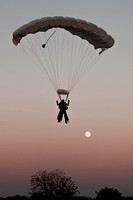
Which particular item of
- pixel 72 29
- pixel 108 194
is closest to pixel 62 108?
pixel 72 29

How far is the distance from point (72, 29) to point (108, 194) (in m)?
18.6

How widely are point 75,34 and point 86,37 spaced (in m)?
0.86

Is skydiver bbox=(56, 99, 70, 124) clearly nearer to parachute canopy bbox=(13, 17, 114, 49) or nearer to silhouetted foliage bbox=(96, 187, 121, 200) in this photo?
parachute canopy bbox=(13, 17, 114, 49)

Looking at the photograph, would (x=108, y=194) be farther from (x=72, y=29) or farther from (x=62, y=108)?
(x=72, y=29)

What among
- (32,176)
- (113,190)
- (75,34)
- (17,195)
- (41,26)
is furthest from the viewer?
(32,176)

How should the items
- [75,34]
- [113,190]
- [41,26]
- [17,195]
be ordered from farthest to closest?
[17,195], [113,190], [75,34], [41,26]

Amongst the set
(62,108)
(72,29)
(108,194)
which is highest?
(72,29)

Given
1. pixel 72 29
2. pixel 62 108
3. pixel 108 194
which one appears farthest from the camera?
pixel 108 194

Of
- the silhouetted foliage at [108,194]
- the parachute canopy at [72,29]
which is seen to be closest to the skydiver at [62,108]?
the parachute canopy at [72,29]

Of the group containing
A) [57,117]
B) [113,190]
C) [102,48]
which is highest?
[102,48]

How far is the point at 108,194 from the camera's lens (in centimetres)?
4069

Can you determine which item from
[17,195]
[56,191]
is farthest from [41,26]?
[56,191]

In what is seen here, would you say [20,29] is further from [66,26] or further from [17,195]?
[17,195]

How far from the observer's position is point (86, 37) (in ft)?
101
